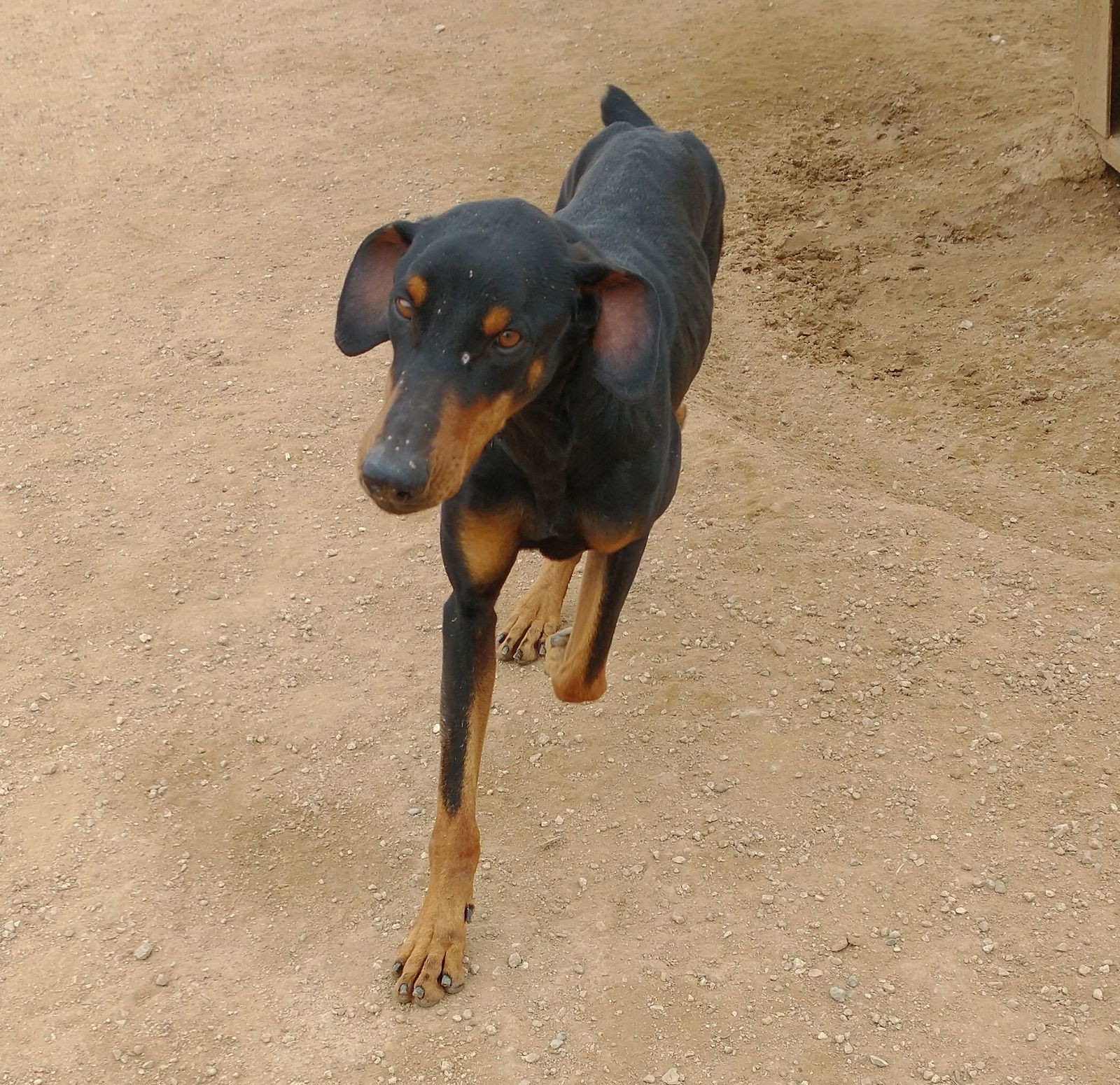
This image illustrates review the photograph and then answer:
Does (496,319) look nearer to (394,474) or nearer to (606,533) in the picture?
(394,474)

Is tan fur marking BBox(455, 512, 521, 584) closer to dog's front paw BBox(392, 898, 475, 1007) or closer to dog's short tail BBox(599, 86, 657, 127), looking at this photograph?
dog's front paw BBox(392, 898, 475, 1007)

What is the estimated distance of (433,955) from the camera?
351cm

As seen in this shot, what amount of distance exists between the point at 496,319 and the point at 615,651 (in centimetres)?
222

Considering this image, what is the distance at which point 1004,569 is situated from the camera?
4836 mm

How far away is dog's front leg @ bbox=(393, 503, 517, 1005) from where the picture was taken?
11.2 feet

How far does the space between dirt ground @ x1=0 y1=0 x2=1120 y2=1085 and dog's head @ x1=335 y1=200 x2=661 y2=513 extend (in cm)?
168

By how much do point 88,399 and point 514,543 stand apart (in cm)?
347

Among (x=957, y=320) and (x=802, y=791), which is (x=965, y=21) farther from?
(x=802, y=791)

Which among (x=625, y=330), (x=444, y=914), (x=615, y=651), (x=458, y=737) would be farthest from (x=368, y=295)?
(x=615, y=651)

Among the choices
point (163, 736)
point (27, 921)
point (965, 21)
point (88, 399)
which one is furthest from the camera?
point (965, 21)

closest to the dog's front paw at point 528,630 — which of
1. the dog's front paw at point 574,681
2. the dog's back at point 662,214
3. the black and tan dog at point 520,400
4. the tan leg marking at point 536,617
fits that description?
the tan leg marking at point 536,617

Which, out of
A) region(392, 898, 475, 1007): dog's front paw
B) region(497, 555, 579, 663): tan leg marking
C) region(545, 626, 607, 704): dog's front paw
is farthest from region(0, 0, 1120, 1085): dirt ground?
region(545, 626, 607, 704): dog's front paw

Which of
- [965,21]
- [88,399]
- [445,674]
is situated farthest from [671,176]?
[965,21]

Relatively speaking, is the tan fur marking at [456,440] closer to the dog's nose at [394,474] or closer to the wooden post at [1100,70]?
the dog's nose at [394,474]
